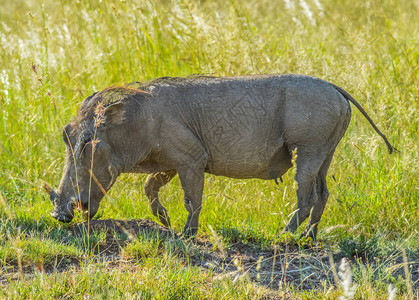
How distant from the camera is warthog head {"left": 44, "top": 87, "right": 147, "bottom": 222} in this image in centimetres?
462

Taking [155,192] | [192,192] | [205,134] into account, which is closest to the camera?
[192,192]

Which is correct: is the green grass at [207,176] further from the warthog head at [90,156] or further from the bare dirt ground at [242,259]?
the warthog head at [90,156]

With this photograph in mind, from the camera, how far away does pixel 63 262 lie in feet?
13.9

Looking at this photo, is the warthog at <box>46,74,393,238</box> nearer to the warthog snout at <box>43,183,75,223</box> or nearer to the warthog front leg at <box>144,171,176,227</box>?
the warthog snout at <box>43,183,75,223</box>

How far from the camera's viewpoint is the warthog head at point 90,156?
462cm

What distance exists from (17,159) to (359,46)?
3.81m

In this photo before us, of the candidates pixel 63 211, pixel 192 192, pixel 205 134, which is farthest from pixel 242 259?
pixel 63 211

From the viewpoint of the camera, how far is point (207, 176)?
6.18 meters

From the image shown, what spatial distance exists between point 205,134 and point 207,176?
1.25m

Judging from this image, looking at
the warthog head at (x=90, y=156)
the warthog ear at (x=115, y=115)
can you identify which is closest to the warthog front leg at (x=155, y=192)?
the warthog head at (x=90, y=156)

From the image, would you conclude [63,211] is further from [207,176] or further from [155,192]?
[207,176]

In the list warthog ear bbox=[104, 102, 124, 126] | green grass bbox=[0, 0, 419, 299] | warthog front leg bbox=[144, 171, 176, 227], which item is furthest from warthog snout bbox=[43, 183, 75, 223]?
warthog front leg bbox=[144, 171, 176, 227]

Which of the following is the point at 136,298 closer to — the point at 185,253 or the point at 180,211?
the point at 185,253

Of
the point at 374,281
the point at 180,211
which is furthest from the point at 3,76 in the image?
the point at 374,281
